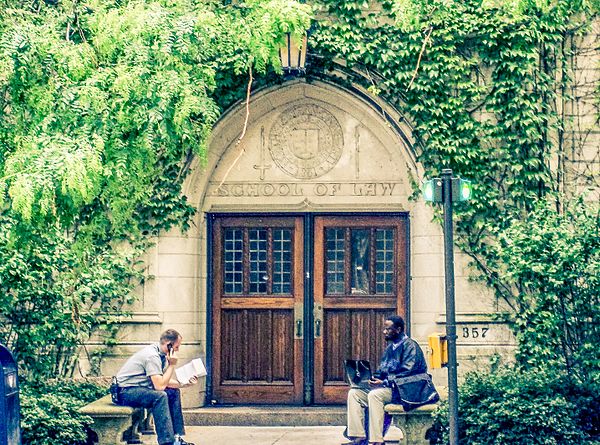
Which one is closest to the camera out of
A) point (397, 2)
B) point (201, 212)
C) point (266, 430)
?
point (397, 2)

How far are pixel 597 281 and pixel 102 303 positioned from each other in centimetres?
650

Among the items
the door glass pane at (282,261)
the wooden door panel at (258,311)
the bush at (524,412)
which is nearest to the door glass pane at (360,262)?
the wooden door panel at (258,311)

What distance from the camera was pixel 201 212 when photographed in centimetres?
1542

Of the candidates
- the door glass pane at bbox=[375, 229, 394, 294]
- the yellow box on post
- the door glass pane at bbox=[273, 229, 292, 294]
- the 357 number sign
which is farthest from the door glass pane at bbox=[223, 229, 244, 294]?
the yellow box on post

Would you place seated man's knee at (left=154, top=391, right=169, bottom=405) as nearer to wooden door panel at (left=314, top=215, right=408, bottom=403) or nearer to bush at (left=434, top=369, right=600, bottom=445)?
bush at (left=434, top=369, right=600, bottom=445)

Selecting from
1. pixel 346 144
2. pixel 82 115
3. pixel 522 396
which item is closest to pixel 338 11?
pixel 346 144

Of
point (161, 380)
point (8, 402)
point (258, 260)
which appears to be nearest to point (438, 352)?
point (161, 380)

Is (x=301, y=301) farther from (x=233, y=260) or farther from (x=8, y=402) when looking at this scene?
(x=8, y=402)

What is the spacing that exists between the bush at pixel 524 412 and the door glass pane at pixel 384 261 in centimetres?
290

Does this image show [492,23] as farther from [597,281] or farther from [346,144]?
[597,281]

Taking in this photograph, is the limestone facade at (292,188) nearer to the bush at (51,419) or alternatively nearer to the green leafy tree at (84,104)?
the green leafy tree at (84,104)

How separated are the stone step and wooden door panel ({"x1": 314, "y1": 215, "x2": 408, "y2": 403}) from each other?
26.7 inches

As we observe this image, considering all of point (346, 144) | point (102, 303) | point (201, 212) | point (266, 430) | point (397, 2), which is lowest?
point (266, 430)

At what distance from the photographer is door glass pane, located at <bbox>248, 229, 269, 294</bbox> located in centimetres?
1541
